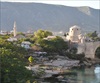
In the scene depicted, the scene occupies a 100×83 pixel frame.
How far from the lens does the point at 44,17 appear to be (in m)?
133

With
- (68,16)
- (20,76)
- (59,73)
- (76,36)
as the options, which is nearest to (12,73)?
(20,76)

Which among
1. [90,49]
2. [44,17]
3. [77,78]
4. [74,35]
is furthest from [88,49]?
[44,17]

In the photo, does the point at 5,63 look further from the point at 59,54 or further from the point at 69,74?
the point at 59,54

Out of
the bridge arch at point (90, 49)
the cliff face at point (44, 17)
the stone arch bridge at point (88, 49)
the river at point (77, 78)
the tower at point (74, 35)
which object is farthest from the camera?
the cliff face at point (44, 17)

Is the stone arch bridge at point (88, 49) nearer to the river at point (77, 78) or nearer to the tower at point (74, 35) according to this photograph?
the tower at point (74, 35)

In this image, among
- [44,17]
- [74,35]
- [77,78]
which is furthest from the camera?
[44,17]

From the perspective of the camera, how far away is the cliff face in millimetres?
119625

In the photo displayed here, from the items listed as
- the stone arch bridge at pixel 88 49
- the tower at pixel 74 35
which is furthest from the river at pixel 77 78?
the tower at pixel 74 35

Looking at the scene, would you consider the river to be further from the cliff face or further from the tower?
the cliff face

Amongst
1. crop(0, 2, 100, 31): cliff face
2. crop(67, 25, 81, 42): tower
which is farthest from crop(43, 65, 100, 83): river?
crop(0, 2, 100, 31): cliff face

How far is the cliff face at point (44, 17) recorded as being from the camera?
392ft

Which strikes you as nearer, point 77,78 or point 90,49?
point 77,78

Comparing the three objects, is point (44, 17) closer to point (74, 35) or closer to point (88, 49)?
point (74, 35)

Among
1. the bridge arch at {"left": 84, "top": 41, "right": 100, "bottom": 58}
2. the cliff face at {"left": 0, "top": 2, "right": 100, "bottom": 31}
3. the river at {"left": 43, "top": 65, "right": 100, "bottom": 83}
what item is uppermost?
the cliff face at {"left": 0, "top": 2, "right": 100, "bottom": 31}
